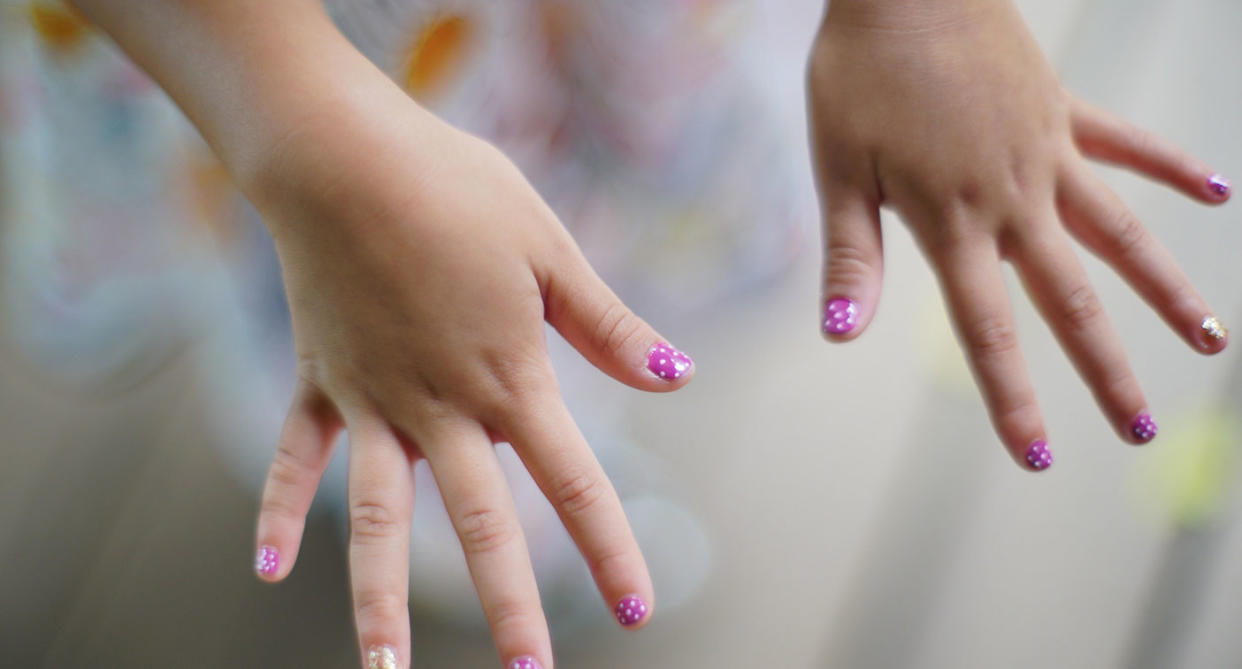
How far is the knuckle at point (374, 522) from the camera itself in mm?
461

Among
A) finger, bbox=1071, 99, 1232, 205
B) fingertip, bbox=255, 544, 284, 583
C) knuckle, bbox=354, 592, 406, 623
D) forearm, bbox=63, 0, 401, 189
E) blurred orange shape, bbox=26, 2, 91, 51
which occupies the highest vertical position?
blurred orange shape, bbox=26, 2, 91, 51

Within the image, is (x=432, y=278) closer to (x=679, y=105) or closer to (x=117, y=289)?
(x=679, y=105)

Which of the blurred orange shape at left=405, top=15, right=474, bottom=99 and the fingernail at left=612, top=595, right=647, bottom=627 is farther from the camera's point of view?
the blurred orange shape at left=405, top=15, right=474, bottom=99

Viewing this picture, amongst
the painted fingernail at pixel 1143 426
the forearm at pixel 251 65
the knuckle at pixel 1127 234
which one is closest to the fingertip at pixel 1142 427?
the painted fingernail at pixel 1143 426

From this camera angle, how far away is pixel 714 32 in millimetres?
690

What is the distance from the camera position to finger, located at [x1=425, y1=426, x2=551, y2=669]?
1.46 feet

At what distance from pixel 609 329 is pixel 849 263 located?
0.54ft

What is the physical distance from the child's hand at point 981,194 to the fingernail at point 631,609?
194mm

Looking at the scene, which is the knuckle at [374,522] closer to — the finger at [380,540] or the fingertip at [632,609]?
the finger at [380,540]

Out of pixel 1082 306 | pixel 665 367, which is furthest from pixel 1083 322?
pixel 665 367

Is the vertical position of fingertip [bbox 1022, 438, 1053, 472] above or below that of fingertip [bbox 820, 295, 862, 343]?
below

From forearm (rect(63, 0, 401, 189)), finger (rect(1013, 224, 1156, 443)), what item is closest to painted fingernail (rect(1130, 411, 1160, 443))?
finger (rect(1013, 224, 1156, 443))

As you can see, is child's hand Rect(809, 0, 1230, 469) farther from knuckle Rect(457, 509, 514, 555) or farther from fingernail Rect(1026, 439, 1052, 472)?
knuckle Rect(457, 509, 514, 555)

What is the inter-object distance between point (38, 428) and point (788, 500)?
71 cm
